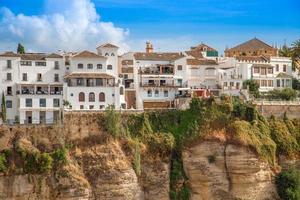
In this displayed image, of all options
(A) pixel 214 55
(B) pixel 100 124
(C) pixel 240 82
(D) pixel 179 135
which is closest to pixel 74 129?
(B) pixel 100 124

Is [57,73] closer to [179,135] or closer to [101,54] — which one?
[101,54]

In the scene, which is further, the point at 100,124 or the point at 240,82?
the point at 240,82

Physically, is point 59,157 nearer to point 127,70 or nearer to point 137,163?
point 137,163

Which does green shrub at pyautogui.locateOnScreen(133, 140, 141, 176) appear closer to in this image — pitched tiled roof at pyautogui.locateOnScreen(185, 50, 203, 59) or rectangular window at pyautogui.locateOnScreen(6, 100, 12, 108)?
rectangular window at pyautogui.locateOnScreen(6, 100, 12, 108)

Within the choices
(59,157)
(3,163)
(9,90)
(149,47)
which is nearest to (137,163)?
(59,157)

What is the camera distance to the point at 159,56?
A: 57.4 m

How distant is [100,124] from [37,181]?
6.63 metres

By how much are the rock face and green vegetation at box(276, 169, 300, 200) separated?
147 centimetres

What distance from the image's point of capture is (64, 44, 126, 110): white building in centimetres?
4956

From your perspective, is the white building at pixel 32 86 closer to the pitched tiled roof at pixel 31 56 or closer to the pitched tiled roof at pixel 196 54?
the pitched tiled roof at pixel 31 56

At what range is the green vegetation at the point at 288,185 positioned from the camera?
47.2m

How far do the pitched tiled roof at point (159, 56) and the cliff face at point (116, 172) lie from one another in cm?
1148

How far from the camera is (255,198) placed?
46688 millimetres

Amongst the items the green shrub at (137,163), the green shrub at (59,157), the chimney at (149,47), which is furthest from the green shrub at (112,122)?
the chimney at (149,47)
